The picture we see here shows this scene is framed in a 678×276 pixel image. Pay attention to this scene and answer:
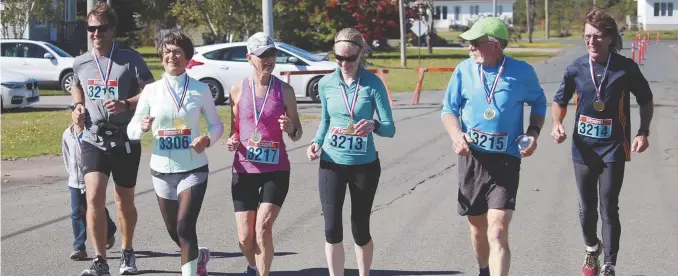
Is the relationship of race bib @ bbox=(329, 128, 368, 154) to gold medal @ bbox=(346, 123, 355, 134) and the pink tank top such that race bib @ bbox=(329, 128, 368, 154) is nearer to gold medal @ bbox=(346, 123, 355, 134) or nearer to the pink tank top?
gold medal @ bbox=(346, 123, 355, 134)

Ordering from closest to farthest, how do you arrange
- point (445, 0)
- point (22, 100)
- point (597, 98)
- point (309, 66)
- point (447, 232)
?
point (597, 98) → point (447, 232) → point (22, 100) → point (309, 66) → point (445, 0)

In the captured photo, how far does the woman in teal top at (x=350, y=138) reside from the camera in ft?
20.6

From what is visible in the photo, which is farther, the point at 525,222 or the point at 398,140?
the point at 398,140

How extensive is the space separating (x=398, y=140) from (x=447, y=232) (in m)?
7.31

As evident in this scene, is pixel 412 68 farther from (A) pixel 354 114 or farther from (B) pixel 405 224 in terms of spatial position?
(A) pixel 354 114

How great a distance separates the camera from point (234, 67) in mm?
23969

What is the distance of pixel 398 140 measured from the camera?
16172mm

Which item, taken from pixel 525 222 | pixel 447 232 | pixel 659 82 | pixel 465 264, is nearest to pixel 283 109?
pixel 465 264

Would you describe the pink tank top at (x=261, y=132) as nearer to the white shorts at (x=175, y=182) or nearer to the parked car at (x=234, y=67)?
the white shorts at (x=175, y=182)

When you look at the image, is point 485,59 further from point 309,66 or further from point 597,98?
point 309,66

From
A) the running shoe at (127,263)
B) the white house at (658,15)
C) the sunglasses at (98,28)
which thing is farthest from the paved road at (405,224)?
the white house at (658,15)

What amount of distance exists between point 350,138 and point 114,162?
6.01ft

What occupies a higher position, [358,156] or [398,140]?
[358,156]

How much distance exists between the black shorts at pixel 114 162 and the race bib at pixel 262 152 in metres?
1.13
